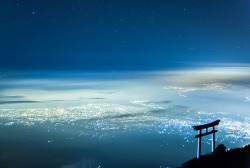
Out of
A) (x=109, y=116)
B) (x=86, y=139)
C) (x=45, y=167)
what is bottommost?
(x=45, y=167)

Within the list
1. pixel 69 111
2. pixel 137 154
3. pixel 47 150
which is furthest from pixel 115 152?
pixel 69 111

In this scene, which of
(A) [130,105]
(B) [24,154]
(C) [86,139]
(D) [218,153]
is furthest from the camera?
(A) [130,105]

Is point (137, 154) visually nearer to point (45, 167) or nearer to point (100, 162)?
point (100, 162)

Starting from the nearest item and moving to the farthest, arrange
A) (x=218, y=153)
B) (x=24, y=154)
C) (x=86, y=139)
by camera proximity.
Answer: (x=218, y=153) → (x=24, y=154) → (x=86, y=139)

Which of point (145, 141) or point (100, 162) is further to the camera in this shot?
point (145, 141)

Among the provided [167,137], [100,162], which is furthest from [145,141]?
[100,162]

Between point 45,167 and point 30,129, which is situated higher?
point 30,129
